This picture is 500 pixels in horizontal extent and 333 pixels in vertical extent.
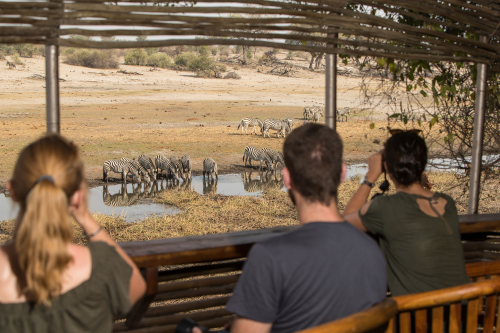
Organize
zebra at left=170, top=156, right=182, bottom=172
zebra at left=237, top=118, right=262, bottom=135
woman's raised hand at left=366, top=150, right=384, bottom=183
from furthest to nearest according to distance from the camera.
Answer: zebra at left=237, top=118, right=262, bottom=135, zebra at left=170, top=156, right=182, bottom=172, woman's raised hand at left=366, top=150, right=384, bottom=183

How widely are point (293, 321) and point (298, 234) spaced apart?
22cm

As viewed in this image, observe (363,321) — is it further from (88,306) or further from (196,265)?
(196,265)

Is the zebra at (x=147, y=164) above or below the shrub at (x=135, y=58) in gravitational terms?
below

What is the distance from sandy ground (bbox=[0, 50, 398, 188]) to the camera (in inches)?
559

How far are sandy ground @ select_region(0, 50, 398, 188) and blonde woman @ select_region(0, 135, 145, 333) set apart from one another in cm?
778

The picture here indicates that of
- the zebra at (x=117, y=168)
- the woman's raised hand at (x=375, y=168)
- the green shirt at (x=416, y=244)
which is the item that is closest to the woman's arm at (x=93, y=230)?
the green shirt at (x=416, y=244)

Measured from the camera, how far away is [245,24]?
2262 mm

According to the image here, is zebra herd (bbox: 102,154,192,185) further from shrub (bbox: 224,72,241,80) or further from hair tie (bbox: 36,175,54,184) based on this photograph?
shrub (bbox: 224,72,241,80)

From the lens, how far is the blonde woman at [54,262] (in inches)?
42.8

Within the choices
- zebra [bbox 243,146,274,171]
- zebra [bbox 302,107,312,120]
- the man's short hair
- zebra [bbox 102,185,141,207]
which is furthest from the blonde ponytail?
zebra [bbox 302,107,312,120]

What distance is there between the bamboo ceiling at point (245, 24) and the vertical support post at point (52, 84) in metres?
0.05

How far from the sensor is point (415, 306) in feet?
4.44

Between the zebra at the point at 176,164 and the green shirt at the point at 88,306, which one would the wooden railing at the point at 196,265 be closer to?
the green shirt at the point at 88,306

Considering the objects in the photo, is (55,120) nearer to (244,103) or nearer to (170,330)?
(170,330)
